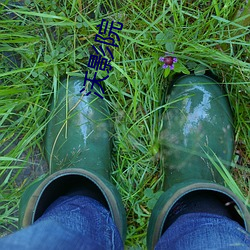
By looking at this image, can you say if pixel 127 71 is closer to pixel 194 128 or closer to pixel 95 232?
pixel 194 128

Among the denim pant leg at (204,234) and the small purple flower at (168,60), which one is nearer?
the denim pant leg at (204,234)

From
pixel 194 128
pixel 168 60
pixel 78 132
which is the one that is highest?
pixel 168 60

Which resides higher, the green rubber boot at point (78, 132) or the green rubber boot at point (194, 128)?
the green rubber boot at point (194, 128)

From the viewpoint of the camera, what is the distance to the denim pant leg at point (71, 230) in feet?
2.56

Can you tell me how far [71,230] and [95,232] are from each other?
0.31 ft

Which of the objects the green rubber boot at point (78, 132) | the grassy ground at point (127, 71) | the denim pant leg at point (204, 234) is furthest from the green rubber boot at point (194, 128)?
the denim pant leg at point (204, 234)

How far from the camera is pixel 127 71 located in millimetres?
1346

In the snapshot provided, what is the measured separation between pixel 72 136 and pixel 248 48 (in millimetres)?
624

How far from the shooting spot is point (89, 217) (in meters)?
1.00

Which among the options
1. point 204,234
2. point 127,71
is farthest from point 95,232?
point 127,71

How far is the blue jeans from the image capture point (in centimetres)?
79

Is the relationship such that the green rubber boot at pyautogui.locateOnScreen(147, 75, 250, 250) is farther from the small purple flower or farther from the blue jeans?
the blue jeans

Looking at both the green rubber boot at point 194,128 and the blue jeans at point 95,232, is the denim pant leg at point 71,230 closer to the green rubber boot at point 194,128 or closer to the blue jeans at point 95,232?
the blue jeans at point 95,232

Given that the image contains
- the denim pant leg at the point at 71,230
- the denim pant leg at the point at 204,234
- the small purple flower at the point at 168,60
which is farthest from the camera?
the small purple flower at the point at 168,60
